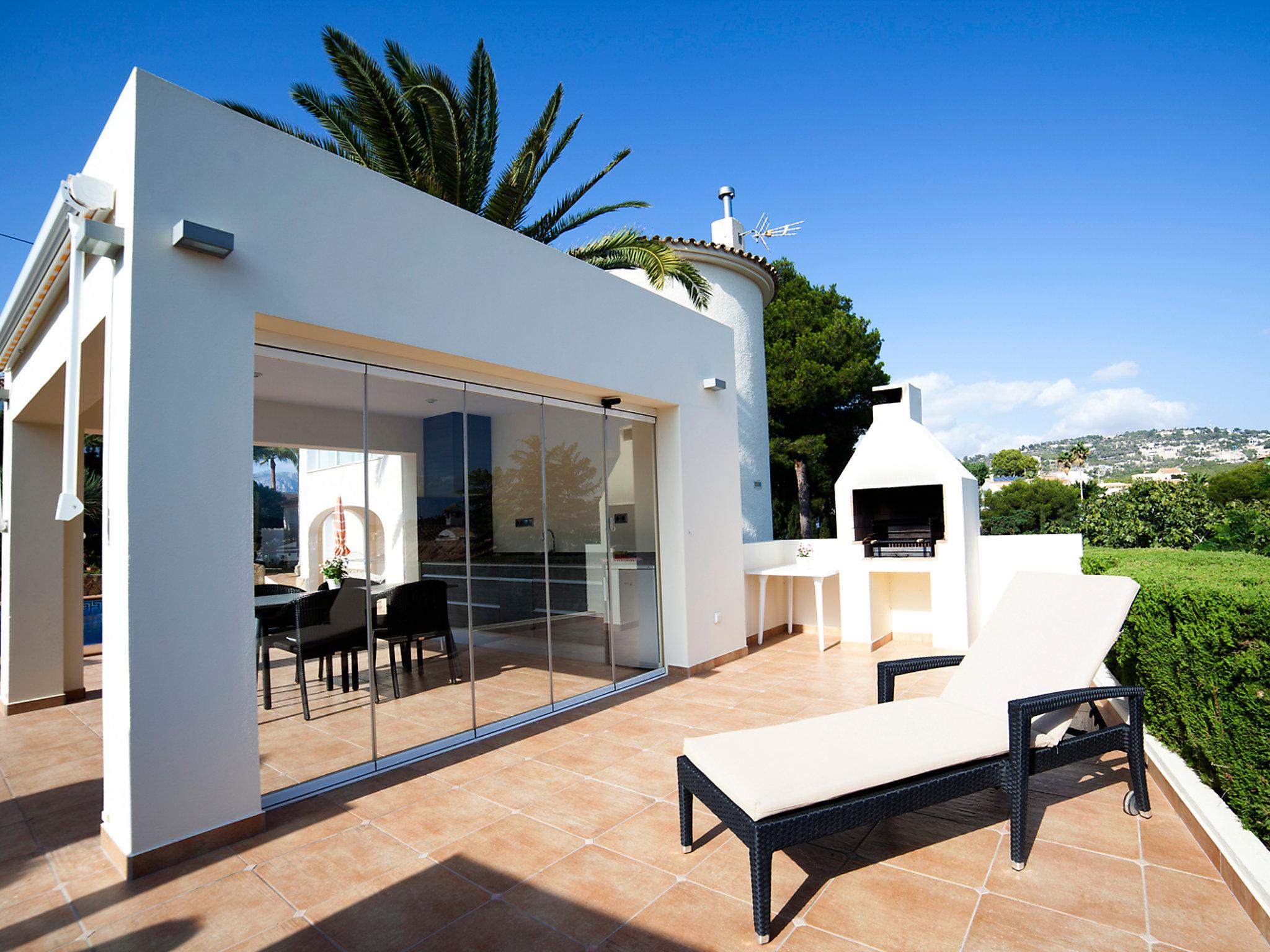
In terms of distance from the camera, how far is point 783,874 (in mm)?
3145

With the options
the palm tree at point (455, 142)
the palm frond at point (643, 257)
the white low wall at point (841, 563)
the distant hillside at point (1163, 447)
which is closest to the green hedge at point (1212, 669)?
the white low wall at point (841, 563)

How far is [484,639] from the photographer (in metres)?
5.29

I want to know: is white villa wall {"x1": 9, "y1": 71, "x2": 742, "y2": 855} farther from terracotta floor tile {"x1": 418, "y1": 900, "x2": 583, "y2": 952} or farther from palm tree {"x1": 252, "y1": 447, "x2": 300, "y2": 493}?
terracotta floor tile {"x1": 418, "y1": 900, "x2": 583, "y2": 952}

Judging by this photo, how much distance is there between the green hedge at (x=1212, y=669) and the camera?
9.20ft

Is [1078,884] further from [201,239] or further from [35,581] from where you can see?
[35,581]

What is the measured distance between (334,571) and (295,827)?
1.56m

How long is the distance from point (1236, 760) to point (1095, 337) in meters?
24.9

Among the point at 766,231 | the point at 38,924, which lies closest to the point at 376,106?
the point at 38,924

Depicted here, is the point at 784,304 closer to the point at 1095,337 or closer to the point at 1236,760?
the point at 1095,337

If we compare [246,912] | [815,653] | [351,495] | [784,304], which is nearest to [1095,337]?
[784,304]

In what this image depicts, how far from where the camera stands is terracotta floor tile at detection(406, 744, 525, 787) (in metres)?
4.51

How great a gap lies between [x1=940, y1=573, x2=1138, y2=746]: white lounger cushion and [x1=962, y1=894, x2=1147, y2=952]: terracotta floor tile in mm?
883

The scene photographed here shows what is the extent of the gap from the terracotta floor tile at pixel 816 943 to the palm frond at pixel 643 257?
6.93m

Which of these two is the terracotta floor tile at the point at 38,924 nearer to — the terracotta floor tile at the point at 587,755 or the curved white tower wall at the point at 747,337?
the terracotta floor tile at the point at 587,755
